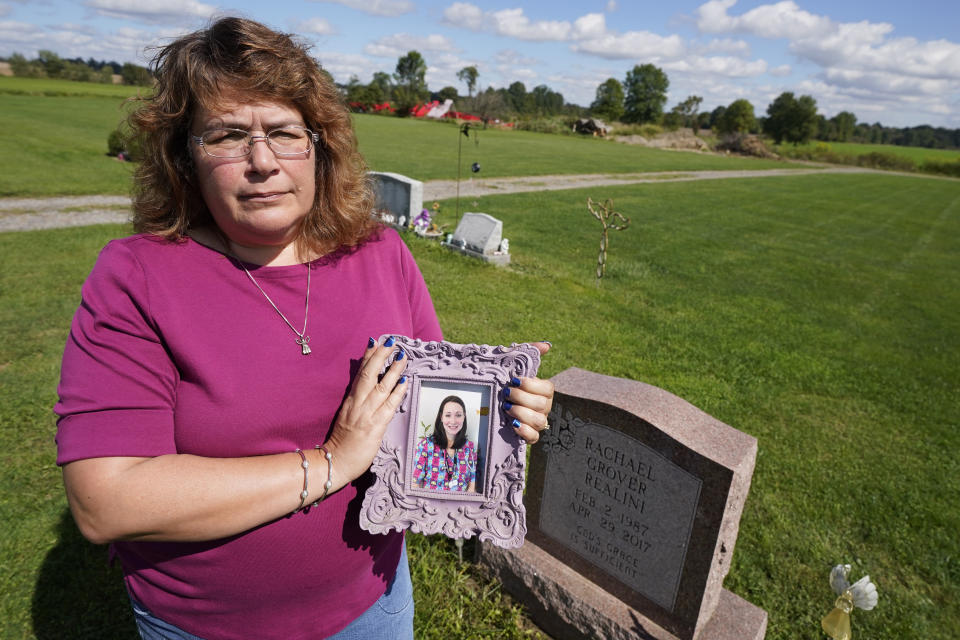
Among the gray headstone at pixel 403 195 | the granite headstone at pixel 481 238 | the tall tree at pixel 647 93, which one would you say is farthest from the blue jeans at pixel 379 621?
the tall tree at pixel 647 93

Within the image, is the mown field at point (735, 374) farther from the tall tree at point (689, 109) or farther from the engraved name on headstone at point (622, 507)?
the tall tree at point (689, 109)

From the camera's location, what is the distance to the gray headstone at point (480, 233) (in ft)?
32.6

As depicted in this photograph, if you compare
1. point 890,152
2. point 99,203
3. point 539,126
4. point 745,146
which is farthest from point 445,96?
point 99,203

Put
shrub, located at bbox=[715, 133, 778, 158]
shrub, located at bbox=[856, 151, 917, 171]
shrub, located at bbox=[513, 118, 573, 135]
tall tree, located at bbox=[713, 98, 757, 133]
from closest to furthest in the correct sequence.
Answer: shrub, located at bbox=[856, 151, 917, 171]
shrub, located at bbox=[715, 133, 778, 158]
shrub, located at bbox=[513, 118, 573, 135]
tall tree, located at bbox=[713, 98, 757, 133]

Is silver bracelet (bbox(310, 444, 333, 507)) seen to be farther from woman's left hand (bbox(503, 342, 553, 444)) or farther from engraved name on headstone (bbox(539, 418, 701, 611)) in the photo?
engraved name on headstone (bbox(539, 418, 701, 611))

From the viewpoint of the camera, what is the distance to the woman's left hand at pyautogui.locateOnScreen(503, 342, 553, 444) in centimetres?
161

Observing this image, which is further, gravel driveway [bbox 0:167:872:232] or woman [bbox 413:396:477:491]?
gravel driveway [bbox 0:167:872:232]

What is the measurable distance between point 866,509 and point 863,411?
201 cm

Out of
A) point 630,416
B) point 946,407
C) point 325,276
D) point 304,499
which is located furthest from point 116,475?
point 946,407

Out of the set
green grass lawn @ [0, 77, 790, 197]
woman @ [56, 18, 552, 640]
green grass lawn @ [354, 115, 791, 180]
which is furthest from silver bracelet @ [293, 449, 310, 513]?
green grass lawn @ [354, 115, 791, 180]

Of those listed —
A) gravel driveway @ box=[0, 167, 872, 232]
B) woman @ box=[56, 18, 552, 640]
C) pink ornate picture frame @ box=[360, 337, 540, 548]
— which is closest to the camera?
woman @ box=[56, 18, 552, 640]

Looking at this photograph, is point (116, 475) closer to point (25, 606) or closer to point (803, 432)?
point (25, 606)

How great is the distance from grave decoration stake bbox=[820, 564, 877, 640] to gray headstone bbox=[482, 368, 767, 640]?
0.38 metres

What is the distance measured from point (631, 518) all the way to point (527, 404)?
1.66m
